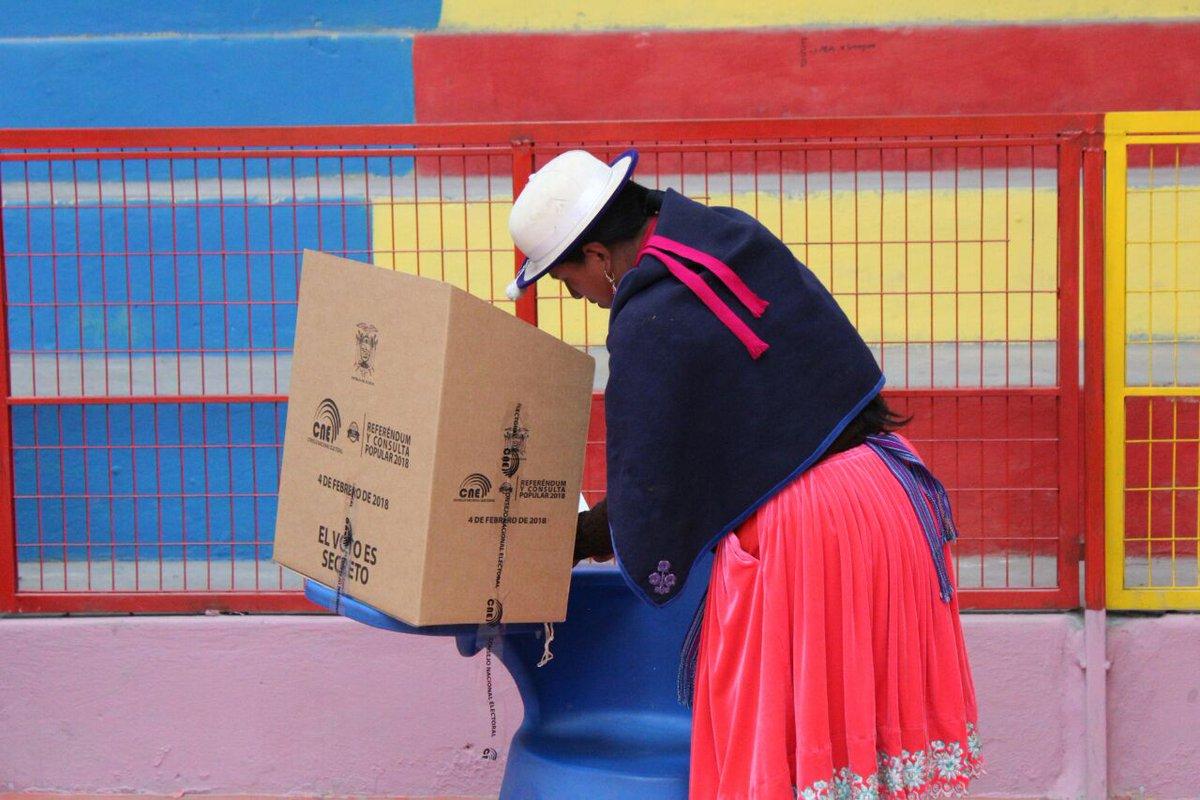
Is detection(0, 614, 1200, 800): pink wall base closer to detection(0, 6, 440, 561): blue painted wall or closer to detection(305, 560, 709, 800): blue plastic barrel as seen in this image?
detection(0, 6, 440, 561): blue painted wall

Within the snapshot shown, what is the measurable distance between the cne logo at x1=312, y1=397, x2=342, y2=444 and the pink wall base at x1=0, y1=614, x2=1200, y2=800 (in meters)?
1.77

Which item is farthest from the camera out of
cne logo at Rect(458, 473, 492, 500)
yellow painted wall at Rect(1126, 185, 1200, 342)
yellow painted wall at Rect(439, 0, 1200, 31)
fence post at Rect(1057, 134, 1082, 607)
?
yellow painted wall at Rect(439, 0, 1200, 31)

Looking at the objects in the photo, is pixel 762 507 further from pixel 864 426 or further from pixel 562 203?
pixel 562 203

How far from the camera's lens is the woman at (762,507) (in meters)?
2.37

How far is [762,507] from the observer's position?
245 centimetres

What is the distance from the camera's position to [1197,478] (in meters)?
4.46

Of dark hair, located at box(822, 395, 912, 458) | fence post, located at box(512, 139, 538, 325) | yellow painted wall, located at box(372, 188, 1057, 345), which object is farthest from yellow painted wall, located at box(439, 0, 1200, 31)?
dark hair, located at box(822, 395, 912, 458)

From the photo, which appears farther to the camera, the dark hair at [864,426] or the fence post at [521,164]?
the fence post at [521,164]

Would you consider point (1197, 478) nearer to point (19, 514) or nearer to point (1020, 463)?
point (1020, 463)

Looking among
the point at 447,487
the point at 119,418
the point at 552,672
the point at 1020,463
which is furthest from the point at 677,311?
the point at 119,418

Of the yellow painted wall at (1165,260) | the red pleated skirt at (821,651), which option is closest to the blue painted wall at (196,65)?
the yellow painted wall at (1165,260)

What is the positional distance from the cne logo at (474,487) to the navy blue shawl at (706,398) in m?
0.23

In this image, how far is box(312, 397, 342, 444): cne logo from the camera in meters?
2.63

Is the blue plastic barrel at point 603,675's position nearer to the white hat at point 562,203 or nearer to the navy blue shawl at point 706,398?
the navy blue shawl at point 706,398
